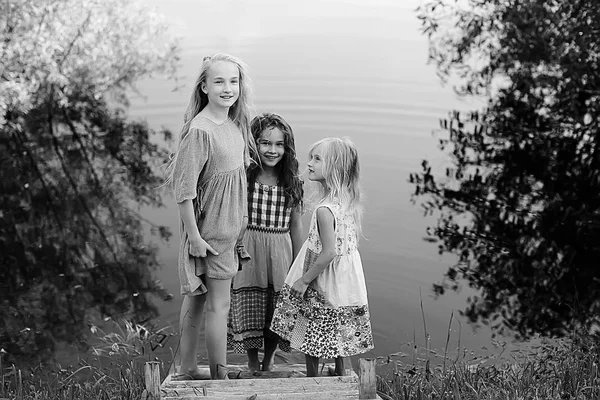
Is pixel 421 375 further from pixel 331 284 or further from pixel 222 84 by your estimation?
pixel 222 84

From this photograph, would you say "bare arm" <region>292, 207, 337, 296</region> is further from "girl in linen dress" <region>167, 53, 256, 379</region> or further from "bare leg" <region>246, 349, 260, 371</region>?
"bare leg" <region>246, 349, 260, 371</region>

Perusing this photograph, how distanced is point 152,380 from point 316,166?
1.19 meters

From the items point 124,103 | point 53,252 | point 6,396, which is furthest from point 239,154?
point 124,103

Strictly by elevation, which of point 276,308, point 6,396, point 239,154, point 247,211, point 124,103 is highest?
point 124,103

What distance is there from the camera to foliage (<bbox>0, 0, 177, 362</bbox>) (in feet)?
20.8

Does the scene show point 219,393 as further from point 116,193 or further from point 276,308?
point 116,193

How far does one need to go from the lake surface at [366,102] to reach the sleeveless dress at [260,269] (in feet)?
2.16

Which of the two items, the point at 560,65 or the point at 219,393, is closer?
the point at 219,393

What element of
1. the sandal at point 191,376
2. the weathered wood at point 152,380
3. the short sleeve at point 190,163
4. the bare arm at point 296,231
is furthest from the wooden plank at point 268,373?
the short sleeve at point 190,163

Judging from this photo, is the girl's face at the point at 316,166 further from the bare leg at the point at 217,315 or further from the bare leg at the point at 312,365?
the bare leg at the point at 312,365

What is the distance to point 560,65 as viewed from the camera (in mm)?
10578

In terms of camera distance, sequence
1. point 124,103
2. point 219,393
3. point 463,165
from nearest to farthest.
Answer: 1. point 219,393
2. point 463,165
3. point 124,103

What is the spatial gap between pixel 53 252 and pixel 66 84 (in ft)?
16.3

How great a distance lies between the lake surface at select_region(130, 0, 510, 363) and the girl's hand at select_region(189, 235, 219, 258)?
128 centimetres
